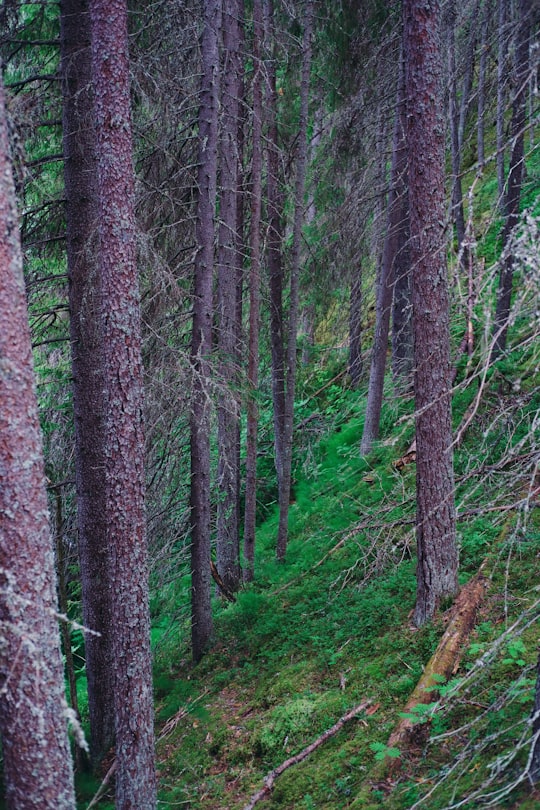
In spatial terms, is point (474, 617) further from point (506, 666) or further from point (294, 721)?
point (294, 721)

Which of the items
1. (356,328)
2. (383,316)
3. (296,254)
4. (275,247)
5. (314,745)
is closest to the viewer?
(314,745)

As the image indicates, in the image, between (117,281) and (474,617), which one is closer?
(117,281)

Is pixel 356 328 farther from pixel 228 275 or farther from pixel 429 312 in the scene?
pixel 429 312

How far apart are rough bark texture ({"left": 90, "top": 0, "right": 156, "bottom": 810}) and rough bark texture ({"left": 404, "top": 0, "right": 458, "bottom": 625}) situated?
8.75 ft

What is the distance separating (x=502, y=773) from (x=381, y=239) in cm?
838

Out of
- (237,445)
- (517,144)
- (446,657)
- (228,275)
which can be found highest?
(517,144)

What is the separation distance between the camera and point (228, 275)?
9438 millimetres

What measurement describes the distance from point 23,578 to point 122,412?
2.20m

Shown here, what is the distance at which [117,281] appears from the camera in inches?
203

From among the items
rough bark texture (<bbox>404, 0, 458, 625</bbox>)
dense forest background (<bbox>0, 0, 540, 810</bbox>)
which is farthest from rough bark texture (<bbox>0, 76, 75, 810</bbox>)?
rough bark texture (<bbox>404, 0, 458, 625</bbox>)

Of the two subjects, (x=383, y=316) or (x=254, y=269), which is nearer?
(x=254, y=269)

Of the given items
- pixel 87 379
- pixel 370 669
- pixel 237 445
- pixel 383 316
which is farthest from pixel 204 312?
pixel 370 669

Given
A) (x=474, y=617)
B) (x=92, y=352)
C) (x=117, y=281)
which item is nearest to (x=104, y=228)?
(x=117, y=281)

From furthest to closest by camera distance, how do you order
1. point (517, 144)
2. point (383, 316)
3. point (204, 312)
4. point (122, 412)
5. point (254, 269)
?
point (383, 316)
point (254, 269)
point (204, 312)
point (517, 144)
point (122, 412)
